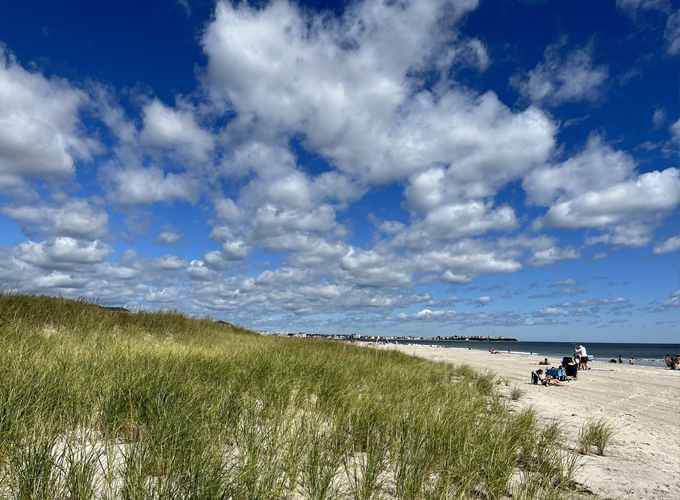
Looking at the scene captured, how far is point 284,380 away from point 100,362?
2.26 m

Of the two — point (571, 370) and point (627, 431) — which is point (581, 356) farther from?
point (627, 431)

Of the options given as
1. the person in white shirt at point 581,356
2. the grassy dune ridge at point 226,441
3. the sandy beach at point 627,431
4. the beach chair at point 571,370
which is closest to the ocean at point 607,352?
the person in white shirt at point 581,356

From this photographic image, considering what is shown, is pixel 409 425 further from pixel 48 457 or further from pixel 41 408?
pixel 41 408

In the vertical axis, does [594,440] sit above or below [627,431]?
above

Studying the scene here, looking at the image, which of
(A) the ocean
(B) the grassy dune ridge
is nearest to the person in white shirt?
(A) the ocean

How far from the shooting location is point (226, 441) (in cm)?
317

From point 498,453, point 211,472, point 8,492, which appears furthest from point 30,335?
point 498,453

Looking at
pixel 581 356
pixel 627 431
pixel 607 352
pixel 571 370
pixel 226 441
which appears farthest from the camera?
pixel 607 352

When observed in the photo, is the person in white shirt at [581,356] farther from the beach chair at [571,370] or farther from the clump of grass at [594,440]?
the clump of grass at [594,440]

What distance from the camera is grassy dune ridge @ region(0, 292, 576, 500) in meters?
2.27

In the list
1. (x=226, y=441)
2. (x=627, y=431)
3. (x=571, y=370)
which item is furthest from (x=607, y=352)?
(x=226, y=441)

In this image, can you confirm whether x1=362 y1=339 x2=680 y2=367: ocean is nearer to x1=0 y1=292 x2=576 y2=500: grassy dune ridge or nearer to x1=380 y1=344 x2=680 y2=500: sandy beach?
x1=380 y1=344 x2=680 y2=500: sandy beach

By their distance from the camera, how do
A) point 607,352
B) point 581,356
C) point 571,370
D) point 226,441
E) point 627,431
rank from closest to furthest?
point 226,441 < point 627,431 < point 571,370 < point 581,356 < point 607,352

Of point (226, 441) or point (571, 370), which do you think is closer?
point (226, 441)
